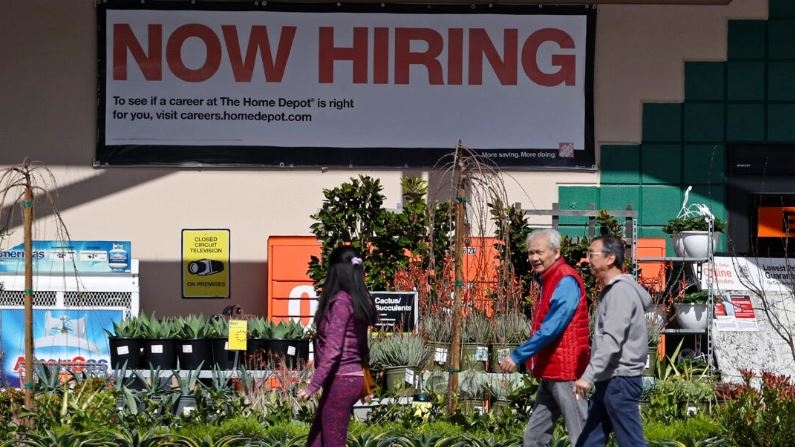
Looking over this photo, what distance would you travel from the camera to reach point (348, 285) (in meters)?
6.65

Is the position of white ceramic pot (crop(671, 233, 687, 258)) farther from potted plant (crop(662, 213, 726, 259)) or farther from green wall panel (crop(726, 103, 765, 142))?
green wall panel (crop(726, 103, 765, 142))

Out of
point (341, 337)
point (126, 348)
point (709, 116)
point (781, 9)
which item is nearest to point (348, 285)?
point (341, 337)

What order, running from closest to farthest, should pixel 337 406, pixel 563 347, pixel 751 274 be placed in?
pixel 337 406 → pixel 563 347 → pixel 751 274

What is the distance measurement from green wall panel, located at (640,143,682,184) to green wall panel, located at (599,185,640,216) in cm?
25

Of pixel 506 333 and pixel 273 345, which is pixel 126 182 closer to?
pixel 273 345

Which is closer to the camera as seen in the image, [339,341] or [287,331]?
[339,341]

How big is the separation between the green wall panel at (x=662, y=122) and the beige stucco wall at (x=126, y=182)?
469mm

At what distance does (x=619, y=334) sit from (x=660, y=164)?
6.88 m

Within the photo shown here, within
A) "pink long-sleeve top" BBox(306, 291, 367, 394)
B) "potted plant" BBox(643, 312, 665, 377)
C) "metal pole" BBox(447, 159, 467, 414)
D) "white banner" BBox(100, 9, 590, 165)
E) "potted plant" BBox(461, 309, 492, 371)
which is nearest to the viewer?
"pink long-sleeve top" BBox(306, 291, 367, 394)

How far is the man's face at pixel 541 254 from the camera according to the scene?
7.19m

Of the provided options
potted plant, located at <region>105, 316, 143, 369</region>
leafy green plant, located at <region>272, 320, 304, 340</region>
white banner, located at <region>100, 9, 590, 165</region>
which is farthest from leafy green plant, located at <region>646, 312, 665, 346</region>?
potted plant, located at <region>105, 316, 143, 369</region>

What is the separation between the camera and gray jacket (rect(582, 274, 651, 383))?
22.3ft

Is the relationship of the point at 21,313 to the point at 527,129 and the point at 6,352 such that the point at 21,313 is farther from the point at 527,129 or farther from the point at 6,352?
the point at 527,129

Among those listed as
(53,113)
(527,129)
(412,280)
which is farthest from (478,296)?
(53,113)
